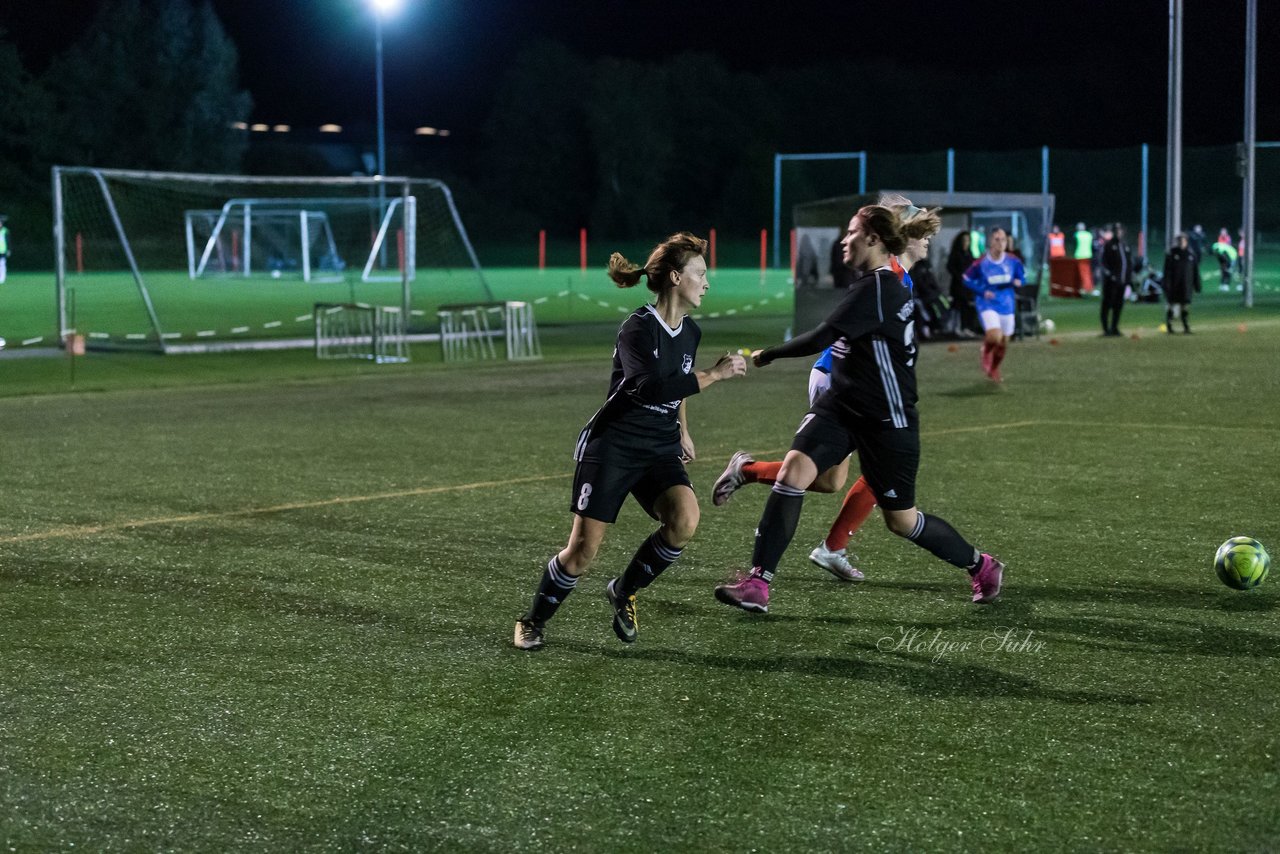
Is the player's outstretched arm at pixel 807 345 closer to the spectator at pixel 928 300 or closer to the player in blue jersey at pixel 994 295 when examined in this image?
the player in blue jersey at pixel 994 295

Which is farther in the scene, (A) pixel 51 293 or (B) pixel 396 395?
(A) pixel 51 293

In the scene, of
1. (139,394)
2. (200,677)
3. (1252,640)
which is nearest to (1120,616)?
(1252,640)

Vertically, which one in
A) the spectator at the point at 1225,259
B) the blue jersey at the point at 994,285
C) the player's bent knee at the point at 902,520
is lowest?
the player's bent knee at the point at 902,520

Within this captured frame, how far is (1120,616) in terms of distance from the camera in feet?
22.8

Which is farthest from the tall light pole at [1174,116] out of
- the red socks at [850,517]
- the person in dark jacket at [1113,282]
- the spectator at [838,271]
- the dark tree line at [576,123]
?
the dark tree line at [576,123]

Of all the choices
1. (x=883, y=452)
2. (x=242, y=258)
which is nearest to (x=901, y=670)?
(x=883, y=452)

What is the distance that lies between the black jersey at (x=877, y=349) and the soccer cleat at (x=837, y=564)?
1018mm

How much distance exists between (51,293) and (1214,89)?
60.6 m

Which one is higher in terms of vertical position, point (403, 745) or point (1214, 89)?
point (1214, 89)

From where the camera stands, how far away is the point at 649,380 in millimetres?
5980

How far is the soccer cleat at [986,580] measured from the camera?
7.14m

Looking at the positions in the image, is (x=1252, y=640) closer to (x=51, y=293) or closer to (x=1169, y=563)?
(x=1169, y=563)

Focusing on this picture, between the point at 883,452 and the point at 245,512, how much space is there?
4.47 meters

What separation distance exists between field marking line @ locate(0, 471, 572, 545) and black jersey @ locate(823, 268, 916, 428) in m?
4.19
